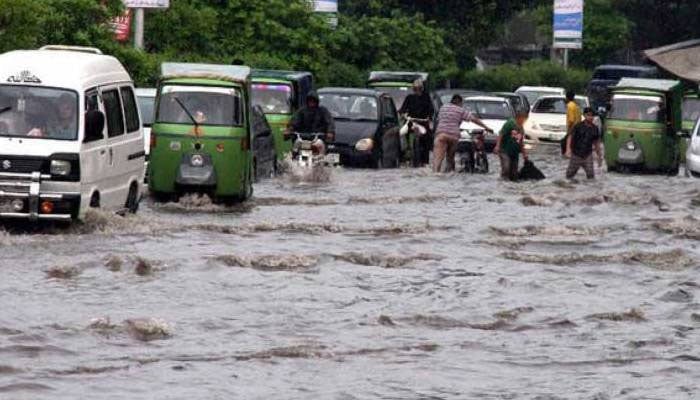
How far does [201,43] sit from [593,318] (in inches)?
1094

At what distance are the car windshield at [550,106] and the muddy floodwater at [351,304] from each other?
22393 millimetres

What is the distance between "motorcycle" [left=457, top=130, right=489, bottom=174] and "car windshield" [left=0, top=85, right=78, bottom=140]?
15.8 meters

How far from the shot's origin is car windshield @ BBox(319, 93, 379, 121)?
3716cm

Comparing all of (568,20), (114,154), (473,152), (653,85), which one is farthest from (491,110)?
(114,154)

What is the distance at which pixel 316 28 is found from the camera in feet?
167

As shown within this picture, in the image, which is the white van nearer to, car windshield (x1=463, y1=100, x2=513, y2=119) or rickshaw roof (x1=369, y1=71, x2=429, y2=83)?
rickshaw roof (x1=369, y1=71, x2=429, y2=83)

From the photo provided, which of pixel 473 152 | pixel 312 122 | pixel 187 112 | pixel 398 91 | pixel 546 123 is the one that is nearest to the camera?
pixel 187 112

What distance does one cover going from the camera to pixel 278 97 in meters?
36.2

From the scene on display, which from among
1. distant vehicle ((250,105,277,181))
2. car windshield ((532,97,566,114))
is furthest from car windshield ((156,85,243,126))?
car windshield ((532,97,566,114))

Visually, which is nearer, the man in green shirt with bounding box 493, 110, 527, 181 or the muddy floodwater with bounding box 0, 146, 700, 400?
the muddy floodwater with bounding box 0, 146, 700, 400

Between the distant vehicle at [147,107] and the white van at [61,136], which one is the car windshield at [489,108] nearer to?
the distant vehicle at [147,107]

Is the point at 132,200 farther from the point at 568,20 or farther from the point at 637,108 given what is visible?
the point at 568,20

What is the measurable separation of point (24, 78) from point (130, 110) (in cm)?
213

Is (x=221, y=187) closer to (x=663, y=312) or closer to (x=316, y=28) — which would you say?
(x=663, y=312)
